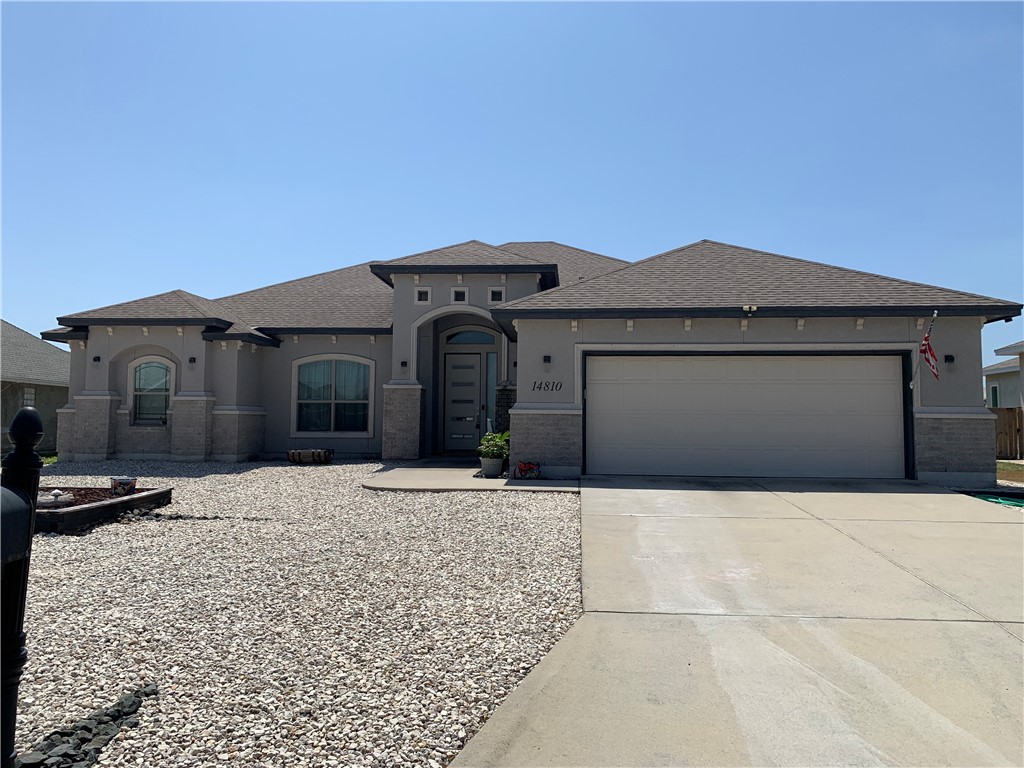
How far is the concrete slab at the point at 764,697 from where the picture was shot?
10.0 ft

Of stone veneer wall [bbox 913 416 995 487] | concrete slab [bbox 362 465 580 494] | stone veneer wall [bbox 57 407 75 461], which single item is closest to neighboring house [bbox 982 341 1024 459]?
stone veneer wall [bbox 913 416 995 487]

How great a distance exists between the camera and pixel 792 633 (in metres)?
4.51

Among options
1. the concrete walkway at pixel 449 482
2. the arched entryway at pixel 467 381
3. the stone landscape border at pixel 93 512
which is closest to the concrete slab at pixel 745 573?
the concrete walkway at pixel 449 482

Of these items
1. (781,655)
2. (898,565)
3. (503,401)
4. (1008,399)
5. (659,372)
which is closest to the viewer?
(781,655)

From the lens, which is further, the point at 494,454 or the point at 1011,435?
the point at 1011,435

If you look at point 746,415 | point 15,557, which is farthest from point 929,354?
point 15,557

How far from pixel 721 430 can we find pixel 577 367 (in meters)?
2.94

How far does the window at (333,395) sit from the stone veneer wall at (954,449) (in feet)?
40.3

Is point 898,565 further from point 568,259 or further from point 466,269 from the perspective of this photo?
point 568,259

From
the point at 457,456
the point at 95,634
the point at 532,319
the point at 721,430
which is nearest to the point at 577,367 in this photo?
the point at 532,319

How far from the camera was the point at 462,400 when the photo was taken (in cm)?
1739

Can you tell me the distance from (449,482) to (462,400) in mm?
6175

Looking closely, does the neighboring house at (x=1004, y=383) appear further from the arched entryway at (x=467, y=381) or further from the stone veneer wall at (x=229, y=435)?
the stone veneer wall at (x=229, y=435)

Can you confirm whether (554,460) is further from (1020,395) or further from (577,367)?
(1020,395)
